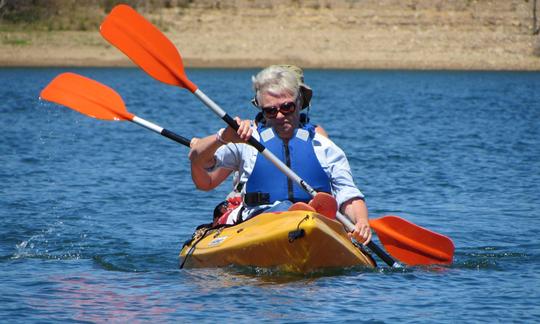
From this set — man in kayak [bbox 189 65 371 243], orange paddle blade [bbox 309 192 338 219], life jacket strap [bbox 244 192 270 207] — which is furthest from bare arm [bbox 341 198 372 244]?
life jacket strap [bbox 244 192 270 207]

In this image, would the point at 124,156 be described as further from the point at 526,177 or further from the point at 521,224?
the point at 521,224

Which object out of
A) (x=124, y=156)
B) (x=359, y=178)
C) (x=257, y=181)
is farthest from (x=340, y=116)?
(x=257, y=181)

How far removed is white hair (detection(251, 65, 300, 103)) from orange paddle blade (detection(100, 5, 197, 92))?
128 cm

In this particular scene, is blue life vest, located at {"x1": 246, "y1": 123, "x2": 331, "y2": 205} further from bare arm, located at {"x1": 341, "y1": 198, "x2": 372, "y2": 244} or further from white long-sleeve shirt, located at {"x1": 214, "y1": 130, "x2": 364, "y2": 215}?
bare arm, located at {"x1": 341, "y1": 198, "x2": 372, "y2": 244}

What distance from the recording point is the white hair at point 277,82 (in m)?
7.55

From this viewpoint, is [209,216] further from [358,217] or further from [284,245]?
[284,245]

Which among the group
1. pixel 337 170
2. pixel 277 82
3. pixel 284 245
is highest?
pixel 277 82

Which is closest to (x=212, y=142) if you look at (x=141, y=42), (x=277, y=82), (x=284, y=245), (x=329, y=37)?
(x=277, y=82)

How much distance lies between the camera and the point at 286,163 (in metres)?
7.95

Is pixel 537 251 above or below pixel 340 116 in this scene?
above

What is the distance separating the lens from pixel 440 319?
7.02 m

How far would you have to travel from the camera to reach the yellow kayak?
747 cm

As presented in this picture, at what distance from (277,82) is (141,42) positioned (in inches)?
64.6

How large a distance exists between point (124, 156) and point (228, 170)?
9.33 metres
